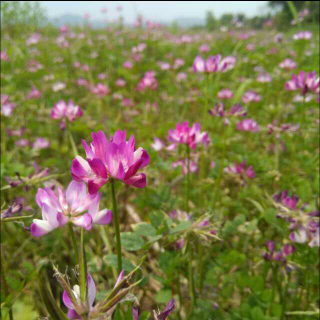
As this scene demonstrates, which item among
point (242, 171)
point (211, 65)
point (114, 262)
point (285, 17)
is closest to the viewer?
point (114, 262)

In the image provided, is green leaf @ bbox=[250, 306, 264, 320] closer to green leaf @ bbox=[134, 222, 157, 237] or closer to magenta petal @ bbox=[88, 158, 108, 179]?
green leaf @ bbox=[134, 222, 157, 237]

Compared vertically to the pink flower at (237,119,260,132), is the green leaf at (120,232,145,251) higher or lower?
lower

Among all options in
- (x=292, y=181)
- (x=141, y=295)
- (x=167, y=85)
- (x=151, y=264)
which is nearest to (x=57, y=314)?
(x=141, y=295)

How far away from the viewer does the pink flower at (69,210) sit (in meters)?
0.90

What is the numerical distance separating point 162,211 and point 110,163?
594 millimetres

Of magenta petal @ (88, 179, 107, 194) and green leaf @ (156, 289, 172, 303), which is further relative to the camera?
green leaf @ (156, 289, 172, 303)

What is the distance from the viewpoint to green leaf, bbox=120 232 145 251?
1230mm

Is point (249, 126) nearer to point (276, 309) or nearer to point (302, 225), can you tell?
point (302, 225)

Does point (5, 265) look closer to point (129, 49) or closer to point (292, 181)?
point (292, 181)

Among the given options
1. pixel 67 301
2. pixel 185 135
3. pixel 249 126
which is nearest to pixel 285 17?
pixel 249 126

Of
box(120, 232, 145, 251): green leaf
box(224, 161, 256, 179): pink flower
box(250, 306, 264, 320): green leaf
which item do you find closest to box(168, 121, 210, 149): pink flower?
box(224, 161, 256, 179): pink flower

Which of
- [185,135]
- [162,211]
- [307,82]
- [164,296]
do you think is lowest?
[164,296]

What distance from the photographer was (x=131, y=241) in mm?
1254

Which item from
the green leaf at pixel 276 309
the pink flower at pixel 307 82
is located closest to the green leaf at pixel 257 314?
the green leaf at pixel 276 309
